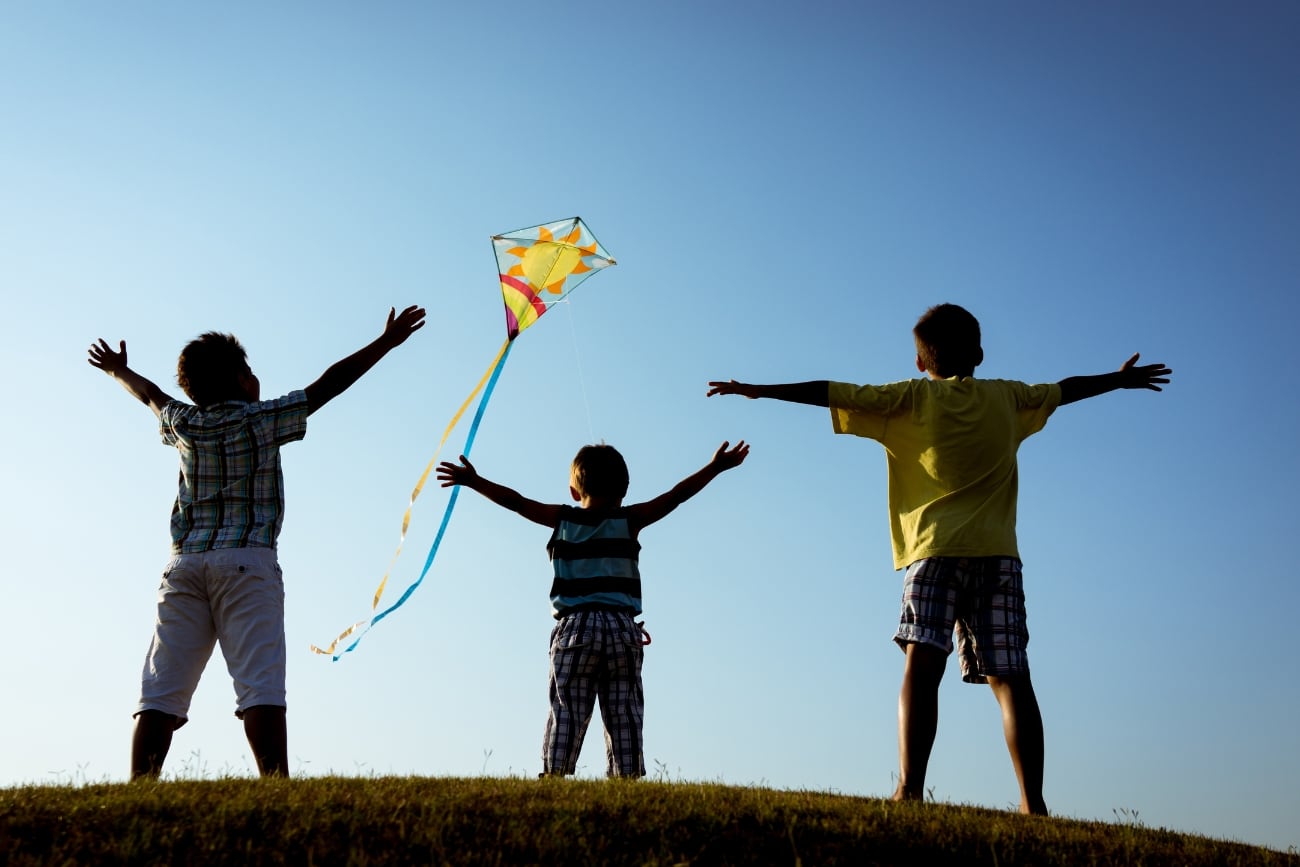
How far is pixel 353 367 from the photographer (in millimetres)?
5711

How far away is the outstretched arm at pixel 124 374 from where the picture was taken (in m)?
6.05

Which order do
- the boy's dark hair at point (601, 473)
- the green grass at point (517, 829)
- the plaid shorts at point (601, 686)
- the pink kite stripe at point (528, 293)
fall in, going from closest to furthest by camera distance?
the green grass at point (517, 829) → the plaid shorts at point (601, 686) → the boy's dark hair at point (601, 473) → the pink kite stripe at point (528, 293)

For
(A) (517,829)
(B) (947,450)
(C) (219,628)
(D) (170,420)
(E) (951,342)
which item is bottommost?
(A) (517,829)

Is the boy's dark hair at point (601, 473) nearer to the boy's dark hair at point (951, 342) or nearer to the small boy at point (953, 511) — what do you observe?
the small boy at point (953, 511)

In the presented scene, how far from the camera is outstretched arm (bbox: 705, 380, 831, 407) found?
5.58 metres

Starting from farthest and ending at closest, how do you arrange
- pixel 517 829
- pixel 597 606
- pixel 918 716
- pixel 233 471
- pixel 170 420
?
pixel 597 606
pixel 170 420
pixel 233 471
pixel 918 716
pixel 517 829

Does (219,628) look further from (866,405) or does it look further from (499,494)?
(866,405)

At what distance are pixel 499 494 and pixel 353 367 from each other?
1.24 metres

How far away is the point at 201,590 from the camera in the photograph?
5.42 metres

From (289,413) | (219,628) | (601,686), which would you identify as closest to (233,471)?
(289,413)

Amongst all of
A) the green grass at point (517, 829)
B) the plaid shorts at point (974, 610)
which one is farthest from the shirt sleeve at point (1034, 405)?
the green grass at point (517, 829)

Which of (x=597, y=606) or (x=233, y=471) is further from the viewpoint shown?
(x=597, y=606)

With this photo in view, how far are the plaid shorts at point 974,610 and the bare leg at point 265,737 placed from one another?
272cm

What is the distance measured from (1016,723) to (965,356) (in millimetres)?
1723
